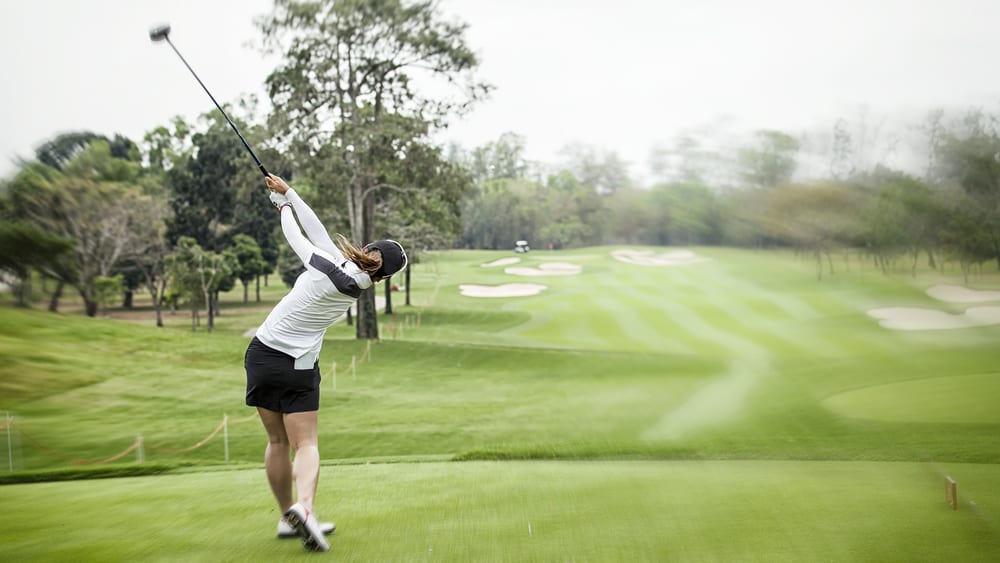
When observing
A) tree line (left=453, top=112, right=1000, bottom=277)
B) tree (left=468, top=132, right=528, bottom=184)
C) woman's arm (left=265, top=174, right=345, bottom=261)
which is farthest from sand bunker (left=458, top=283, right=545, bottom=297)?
woman's arm (left=265, top=174, right=345, bottom=261)

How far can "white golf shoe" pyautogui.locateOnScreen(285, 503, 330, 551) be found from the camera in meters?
3.59

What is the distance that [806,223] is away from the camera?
19312 mm

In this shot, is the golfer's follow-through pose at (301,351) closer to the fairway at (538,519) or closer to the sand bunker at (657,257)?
the fairway at (538,519)

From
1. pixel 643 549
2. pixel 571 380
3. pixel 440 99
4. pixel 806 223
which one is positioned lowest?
pixel 571 380

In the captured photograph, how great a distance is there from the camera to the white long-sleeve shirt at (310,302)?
13.2 ft

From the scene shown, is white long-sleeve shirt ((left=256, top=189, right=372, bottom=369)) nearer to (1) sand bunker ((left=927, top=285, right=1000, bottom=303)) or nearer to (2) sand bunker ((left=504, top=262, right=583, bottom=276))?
(1) sand bunker ((left=927, top=285, right=1000, bottom=303))

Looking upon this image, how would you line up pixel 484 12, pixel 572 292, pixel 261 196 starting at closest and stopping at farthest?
pixel 484 12 → pixel 572 292 → pixel 261 196

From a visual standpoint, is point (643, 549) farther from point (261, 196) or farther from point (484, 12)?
point (261, 196)

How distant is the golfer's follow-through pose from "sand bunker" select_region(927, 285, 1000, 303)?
1717 centimetres

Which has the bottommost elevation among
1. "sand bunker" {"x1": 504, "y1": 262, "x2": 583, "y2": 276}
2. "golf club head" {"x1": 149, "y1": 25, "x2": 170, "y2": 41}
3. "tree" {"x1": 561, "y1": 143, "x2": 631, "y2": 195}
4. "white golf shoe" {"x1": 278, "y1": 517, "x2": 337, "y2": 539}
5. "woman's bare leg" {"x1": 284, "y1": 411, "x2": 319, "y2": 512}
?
"sand bunker" {"x1": 504, "y1": 262, "x2": 583, "y2": 276}

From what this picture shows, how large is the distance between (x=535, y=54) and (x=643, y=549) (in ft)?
98.8

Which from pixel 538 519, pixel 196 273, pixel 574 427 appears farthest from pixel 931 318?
pixel 196 273

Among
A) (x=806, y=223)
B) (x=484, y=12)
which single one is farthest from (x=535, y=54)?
(x=806, y=223)

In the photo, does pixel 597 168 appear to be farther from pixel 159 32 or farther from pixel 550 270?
pixel 159 32
